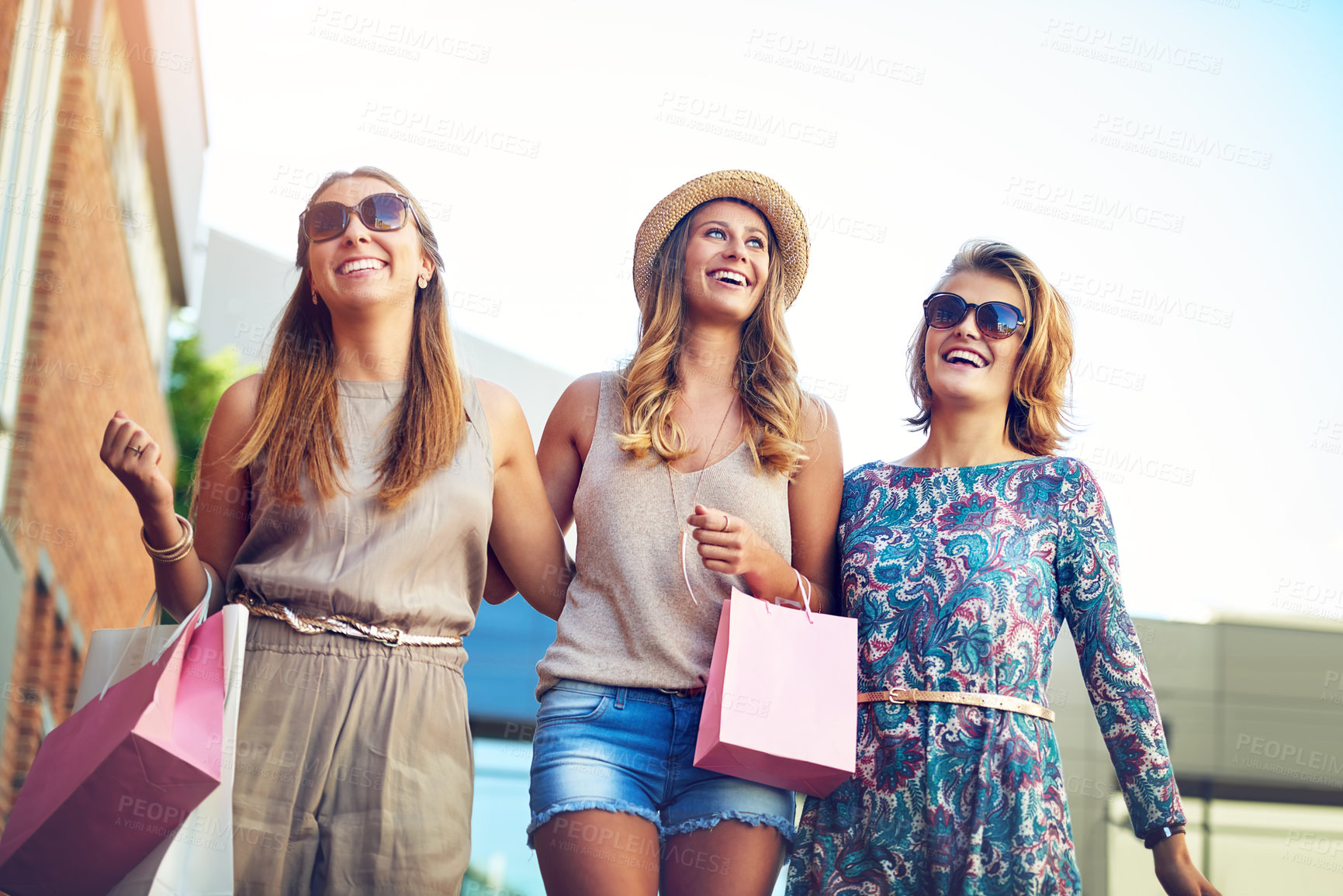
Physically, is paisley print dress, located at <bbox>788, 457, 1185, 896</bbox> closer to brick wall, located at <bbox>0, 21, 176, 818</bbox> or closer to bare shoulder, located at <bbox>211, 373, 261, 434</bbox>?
bare shoulder, located at <bbox>211, 373, 261, 434</bbox>

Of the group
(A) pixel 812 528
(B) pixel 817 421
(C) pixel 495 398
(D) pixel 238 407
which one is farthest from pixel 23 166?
(A) pixel 812 528

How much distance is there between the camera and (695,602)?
2527mm

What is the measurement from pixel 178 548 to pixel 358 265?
0.75 metres

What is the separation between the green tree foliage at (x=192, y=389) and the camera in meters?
15.2

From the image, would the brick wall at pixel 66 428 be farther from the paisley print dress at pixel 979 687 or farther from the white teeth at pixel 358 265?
the paisley print dress at pixel 979 687

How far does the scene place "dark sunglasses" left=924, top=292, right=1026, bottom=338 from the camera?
2.77 metres

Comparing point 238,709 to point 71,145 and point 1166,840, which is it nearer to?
point 1166,840

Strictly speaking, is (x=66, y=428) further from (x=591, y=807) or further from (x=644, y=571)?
(x=591, y=807)

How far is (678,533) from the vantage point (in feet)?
8.46

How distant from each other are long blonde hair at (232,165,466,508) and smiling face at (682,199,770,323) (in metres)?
0.64

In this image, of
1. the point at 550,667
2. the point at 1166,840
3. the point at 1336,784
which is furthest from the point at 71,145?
the point at 1336,784

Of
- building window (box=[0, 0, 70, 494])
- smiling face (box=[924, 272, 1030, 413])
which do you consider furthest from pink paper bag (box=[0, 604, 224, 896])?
building window (box=[0, 0, 70, 494])

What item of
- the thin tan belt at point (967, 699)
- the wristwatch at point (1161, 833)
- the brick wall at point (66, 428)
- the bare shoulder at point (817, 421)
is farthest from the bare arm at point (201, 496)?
the brick wall at point (66, 428)

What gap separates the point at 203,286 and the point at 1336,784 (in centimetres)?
1636
